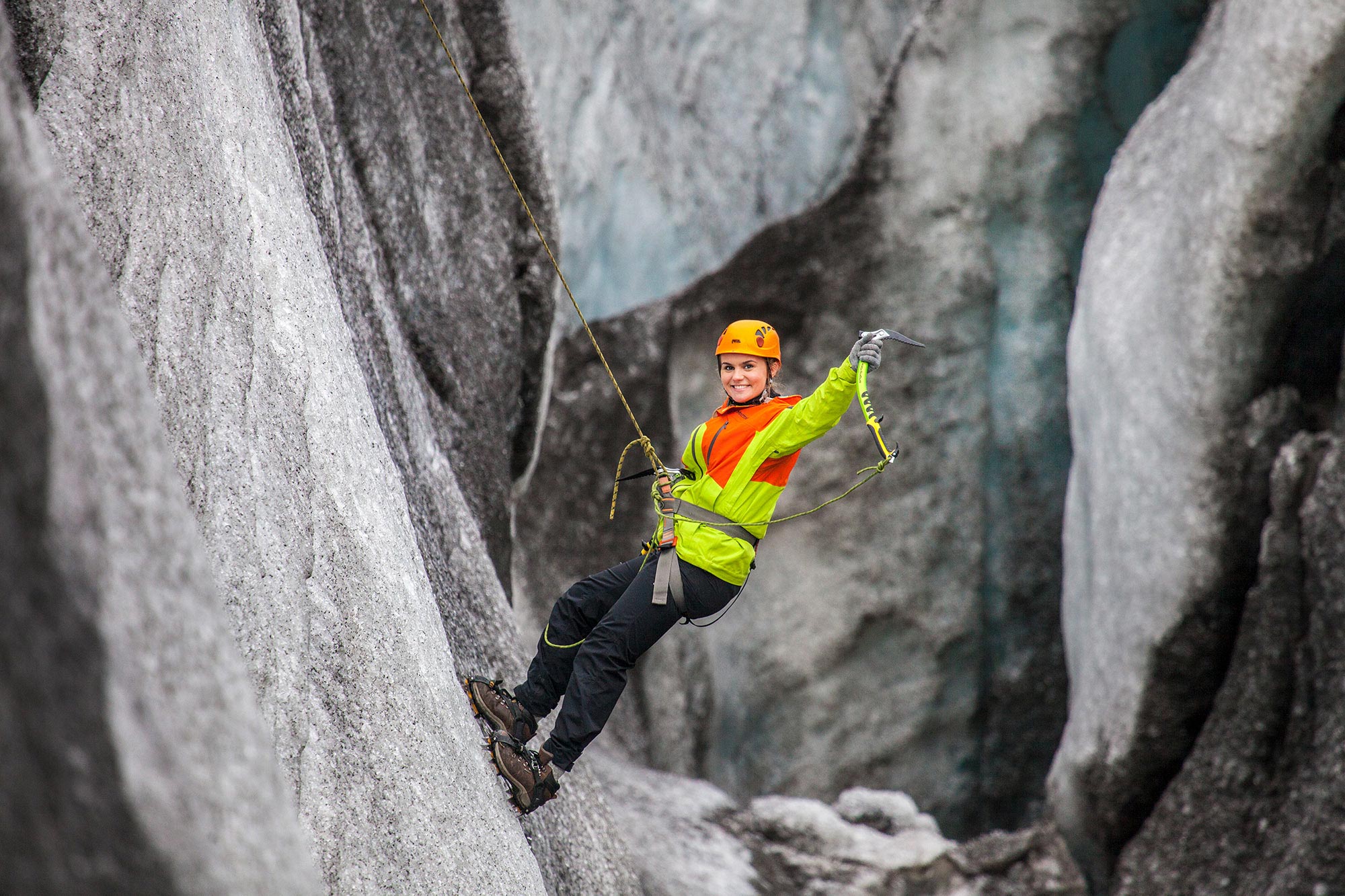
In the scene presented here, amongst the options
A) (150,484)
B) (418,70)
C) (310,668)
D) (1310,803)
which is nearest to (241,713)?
(150,484)

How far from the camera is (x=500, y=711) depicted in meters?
3.58

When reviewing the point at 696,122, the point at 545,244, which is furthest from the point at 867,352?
the point at 696,122

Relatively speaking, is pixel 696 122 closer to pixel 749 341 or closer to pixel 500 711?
pixel 749 341

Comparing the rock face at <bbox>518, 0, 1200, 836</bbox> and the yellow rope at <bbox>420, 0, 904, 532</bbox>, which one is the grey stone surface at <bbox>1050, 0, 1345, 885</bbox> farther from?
the yellow rope at <bbox>420, 0, 904, 532</bbox>

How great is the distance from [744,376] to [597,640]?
3.20 ft

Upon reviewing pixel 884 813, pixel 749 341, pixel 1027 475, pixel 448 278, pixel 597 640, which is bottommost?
pixel 884 813

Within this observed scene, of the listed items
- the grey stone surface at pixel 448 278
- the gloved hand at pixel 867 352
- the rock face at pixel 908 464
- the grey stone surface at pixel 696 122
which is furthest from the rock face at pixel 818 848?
the grey stone surface at pixel 696 122

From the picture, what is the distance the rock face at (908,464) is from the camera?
31.6 feet

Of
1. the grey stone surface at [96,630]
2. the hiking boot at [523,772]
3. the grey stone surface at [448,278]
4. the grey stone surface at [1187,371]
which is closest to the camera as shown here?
the grey stone surface at [96,630]

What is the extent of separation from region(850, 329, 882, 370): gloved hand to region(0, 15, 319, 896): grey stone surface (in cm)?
208

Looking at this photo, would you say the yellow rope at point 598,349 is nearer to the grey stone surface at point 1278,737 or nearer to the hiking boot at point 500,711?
the hiking boot at point 500,711

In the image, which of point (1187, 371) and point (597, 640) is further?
point (1187, 371)

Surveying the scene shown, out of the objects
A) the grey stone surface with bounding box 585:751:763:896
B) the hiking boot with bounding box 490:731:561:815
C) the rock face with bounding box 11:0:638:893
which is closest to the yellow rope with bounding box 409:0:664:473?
the rock face with bounding box 11:0:638:893

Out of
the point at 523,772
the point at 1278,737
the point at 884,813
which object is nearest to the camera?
the point at 523,772
